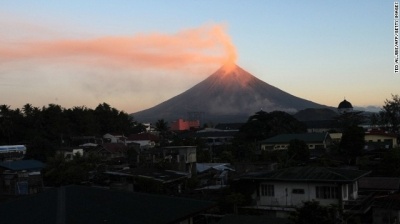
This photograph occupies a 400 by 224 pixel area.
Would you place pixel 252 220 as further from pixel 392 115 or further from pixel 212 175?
pixel 392 115

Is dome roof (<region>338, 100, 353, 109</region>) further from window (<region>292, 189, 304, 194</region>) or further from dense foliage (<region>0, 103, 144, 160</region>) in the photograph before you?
window (<region>292, 189, 304, 194</region>)

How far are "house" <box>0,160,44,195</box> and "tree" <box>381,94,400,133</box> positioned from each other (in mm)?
38318

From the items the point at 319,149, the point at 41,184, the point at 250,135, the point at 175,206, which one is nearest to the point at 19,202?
the point at 175,206

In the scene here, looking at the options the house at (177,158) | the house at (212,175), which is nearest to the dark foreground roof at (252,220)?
the house at (212,175)

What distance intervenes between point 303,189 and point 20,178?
18018 mm

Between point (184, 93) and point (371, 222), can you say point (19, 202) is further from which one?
point (184, 93)

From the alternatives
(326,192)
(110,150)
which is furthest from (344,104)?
(326,192)

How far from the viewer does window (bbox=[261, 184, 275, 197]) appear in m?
17.5

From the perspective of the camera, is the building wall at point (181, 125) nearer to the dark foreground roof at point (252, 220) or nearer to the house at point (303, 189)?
the house at point (303, 189)

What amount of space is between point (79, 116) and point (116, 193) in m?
54.7

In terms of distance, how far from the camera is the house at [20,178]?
23547 millimetres

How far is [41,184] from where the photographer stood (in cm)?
2467

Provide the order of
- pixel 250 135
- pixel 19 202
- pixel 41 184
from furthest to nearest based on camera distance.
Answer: pixel 250 135 → pixel 41 184 → pixel 19 202

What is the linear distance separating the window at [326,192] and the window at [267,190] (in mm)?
1810
